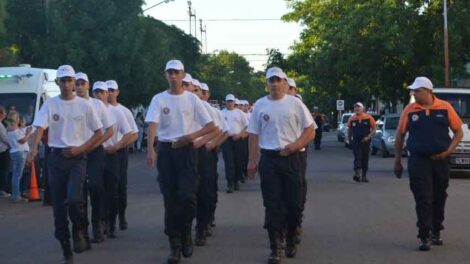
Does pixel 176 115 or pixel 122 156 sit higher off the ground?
pixel 176 115

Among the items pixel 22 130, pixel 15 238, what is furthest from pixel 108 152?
pixel 22 130

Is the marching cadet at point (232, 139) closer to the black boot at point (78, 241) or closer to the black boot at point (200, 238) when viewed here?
the black boot at point (200, 238)

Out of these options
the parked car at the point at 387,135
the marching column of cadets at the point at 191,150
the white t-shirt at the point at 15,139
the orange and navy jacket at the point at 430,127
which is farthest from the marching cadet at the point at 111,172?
the parked car at the point at 387,135

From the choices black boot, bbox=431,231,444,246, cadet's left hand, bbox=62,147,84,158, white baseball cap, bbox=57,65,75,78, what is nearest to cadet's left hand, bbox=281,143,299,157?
cadet's left hand, bbox=62,147,84,158

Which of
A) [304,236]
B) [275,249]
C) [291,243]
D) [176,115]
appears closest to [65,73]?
[176,115]

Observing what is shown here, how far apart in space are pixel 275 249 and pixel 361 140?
11389mm

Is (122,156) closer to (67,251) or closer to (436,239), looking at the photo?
(67,251)

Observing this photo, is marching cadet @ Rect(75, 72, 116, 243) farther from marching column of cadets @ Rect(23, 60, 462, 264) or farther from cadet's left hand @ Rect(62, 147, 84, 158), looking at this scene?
cadet's left hand @ Rect(62, 147, 84, 158)

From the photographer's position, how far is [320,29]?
4959 cm

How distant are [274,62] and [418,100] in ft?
145

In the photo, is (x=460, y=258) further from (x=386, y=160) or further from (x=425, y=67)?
(x=425, y=67)

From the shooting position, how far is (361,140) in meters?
20.3

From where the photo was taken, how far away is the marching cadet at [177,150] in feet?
30.6

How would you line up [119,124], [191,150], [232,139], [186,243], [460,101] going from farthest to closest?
1. [460,101]
2. [232,139]
3. [119,124]
4. [186,243]
5. [191,150]
